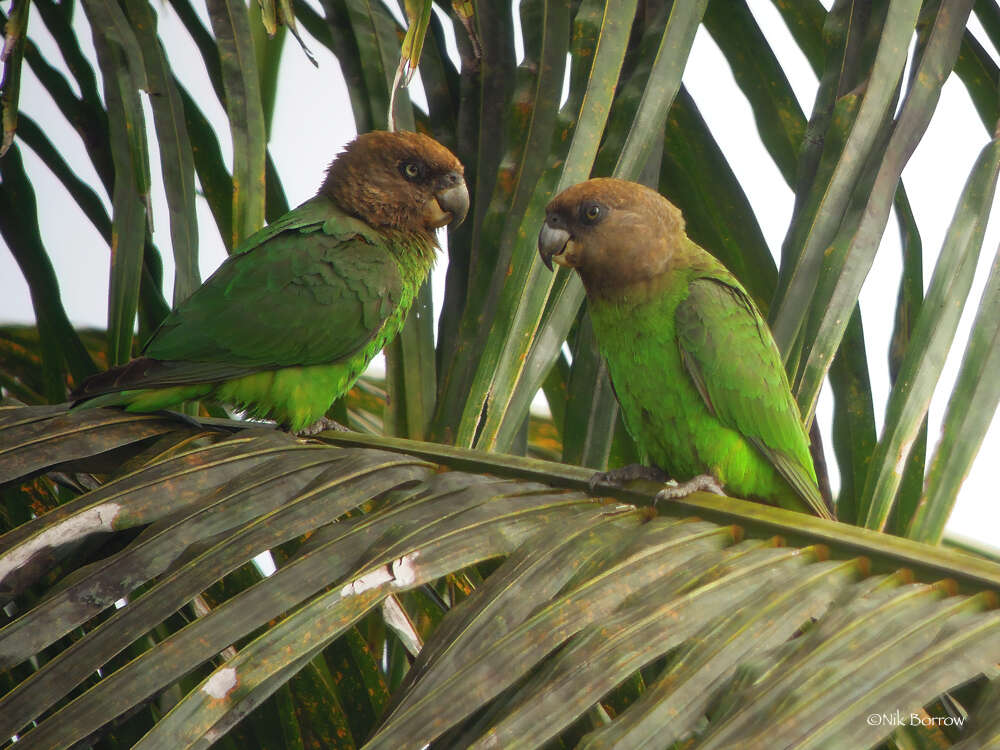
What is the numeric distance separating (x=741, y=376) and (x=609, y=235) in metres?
0.48

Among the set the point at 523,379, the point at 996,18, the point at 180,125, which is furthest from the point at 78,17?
the point at 996,18

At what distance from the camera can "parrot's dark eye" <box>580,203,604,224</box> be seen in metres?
2.50

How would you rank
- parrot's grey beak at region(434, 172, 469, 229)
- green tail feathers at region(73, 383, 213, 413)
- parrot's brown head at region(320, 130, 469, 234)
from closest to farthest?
green tail feathers at region(73, 383, 213, 413) < parrot's grey beak at region(434, 172, 469, 229) < parrot's brown head at region(320, 130, 469, 234)

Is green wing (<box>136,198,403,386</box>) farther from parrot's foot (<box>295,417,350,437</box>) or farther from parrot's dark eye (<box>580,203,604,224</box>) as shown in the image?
parrot's dark eye (<box>580,203,604,224</box>)

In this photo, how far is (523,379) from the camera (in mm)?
1805

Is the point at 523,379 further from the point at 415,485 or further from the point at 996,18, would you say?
the point at 996,18

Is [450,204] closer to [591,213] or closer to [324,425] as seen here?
[591,213]

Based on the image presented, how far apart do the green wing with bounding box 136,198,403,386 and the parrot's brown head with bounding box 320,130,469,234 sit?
7.7 inches

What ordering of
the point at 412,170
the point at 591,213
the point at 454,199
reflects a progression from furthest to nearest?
1. the point at 412,170
2. the point at 454,199
3. the point at 591,213

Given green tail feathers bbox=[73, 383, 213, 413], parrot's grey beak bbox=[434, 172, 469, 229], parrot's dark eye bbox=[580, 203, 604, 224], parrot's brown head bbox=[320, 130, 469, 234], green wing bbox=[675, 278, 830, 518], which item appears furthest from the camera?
parrot's brown head bbox=[320, 130, 469, 234]

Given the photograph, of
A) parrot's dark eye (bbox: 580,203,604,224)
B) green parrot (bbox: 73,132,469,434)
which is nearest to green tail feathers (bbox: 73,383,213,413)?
green parrot (bbox: 73,132,469,434)

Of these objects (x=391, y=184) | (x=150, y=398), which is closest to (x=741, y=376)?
(x=391, y=184)

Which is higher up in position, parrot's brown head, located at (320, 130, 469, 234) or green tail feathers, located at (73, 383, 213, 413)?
parrot's brown head, located at (320, 130, 469, 234)

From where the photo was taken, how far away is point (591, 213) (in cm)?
251
